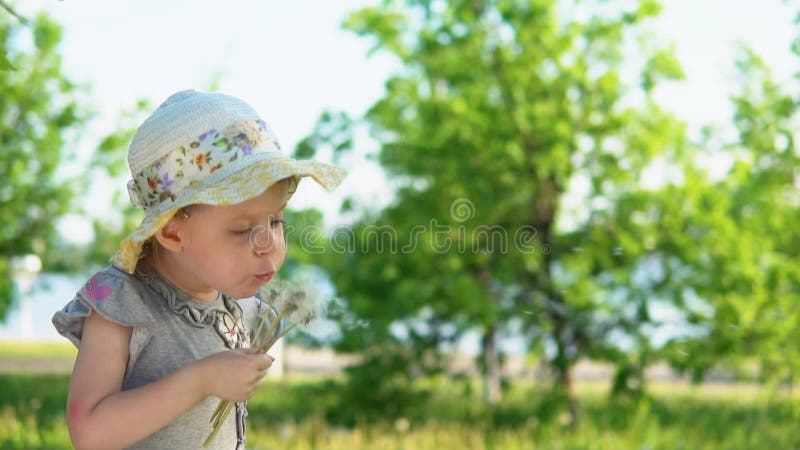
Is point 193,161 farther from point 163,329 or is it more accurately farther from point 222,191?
point 163,329

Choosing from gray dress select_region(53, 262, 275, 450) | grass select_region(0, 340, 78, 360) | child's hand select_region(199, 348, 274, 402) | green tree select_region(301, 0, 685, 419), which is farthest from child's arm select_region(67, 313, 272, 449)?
grass select_region(0, 340, 78, 360)

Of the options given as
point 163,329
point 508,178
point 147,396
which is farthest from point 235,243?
point 508,178

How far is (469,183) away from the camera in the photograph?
691 cm

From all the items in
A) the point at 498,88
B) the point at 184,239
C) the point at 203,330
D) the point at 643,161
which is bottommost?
the point at 203,330

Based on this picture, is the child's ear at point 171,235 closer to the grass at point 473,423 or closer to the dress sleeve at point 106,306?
the dress sleeve at point 106,306

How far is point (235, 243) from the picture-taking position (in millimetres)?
1908

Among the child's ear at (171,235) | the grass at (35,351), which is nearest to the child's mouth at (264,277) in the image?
the child's ear at (171,235)

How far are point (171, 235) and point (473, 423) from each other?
5.76 meters

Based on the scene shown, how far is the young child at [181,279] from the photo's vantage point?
5.77 ft

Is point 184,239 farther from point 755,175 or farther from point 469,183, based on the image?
point 755,175

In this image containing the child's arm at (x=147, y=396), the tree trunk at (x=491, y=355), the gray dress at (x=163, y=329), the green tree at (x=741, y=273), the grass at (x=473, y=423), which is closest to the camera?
the child's arm at (x=147, y=396)

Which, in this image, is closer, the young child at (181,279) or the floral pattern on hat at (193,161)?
the young child at (181,279)

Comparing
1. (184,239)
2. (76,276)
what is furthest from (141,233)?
Result: (76,276)

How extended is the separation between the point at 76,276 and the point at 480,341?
412cm
